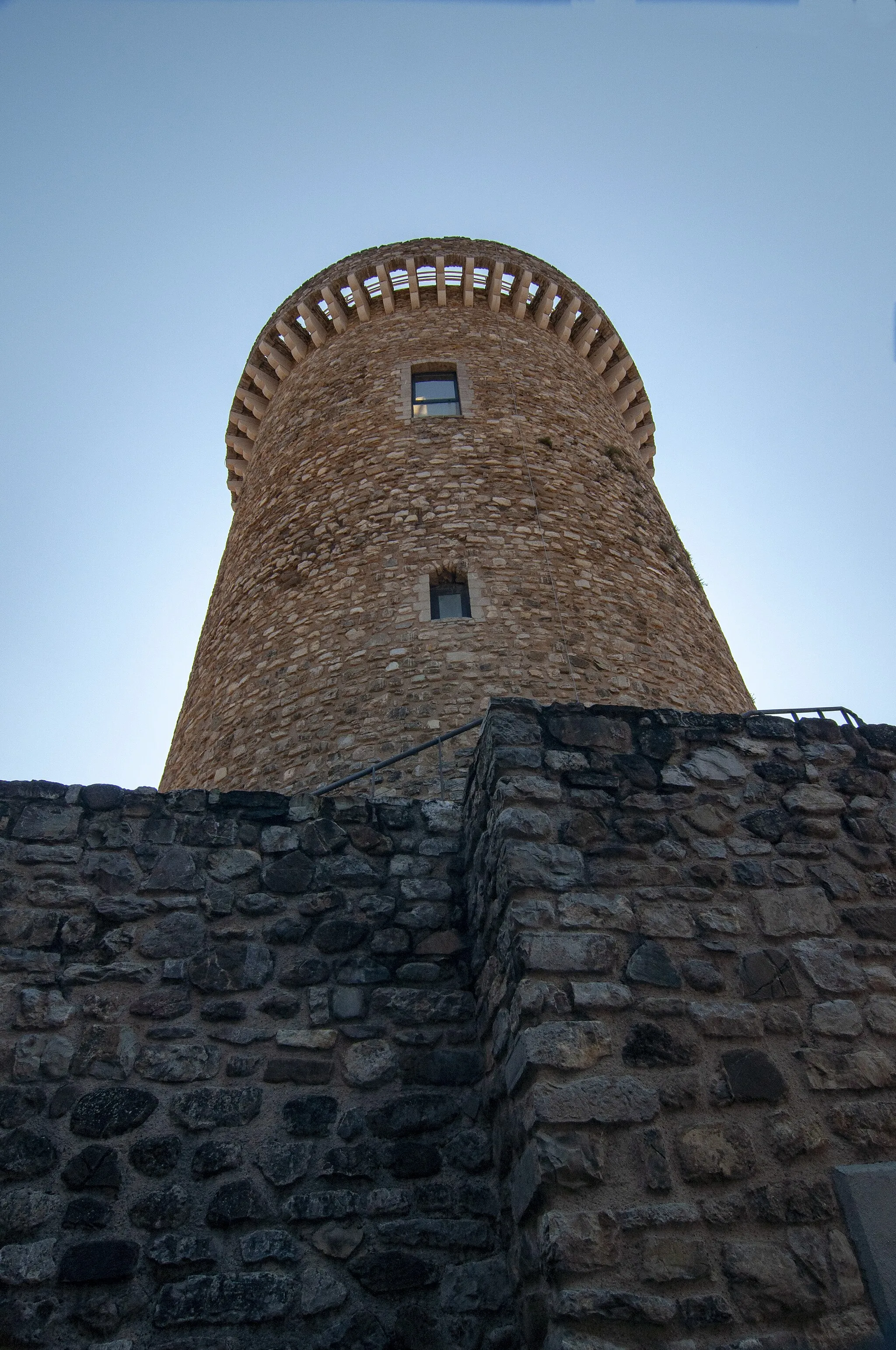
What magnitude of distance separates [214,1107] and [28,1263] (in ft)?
2.49

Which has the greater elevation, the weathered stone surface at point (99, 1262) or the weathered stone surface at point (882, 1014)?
the weathered stone surface at point (882, 1014)

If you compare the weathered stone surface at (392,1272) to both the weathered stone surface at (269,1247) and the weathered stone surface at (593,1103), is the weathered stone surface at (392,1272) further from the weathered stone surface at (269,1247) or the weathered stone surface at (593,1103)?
the weathered stone surface at (593,1103)

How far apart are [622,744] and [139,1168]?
8.48 ft

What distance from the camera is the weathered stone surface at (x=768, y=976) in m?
3.27

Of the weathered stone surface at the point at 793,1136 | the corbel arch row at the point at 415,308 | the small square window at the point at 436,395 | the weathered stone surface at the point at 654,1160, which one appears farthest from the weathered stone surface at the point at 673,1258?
the corbel arch row at the point at 415,308

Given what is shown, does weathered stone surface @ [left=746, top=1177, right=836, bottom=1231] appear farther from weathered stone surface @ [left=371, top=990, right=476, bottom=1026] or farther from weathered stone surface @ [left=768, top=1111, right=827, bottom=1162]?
weathered stone surface @ [left=371, top=990, right=476, bottom=1026]

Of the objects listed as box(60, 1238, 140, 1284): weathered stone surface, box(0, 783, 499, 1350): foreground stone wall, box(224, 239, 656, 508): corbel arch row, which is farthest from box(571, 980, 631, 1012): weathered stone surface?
box(224, 239, 656, 508): corbel arch row

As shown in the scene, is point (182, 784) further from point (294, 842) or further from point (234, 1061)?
point (234, 1061)

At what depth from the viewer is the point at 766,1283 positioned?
A: 2.60 metres

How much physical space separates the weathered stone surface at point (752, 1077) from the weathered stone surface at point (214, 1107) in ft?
6.04

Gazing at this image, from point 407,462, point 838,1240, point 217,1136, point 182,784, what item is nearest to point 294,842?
point 217,1136

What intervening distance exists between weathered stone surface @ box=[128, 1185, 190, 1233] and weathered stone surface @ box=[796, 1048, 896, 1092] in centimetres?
232

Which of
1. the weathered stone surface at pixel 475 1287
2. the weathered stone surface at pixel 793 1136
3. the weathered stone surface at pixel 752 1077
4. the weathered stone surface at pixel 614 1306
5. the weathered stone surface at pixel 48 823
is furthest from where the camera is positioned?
the weathered stone surface at pixel 48 823

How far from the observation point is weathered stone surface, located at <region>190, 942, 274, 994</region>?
12.4ft
